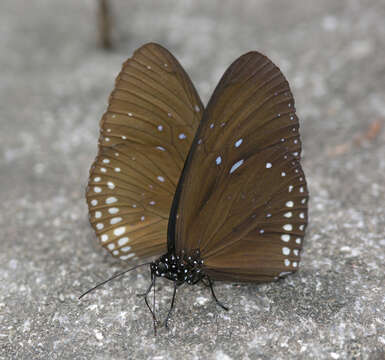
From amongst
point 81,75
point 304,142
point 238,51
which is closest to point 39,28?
point 81,75

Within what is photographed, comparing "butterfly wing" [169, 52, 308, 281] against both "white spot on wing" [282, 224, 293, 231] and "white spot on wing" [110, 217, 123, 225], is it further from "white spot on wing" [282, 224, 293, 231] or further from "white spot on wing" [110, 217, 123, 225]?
"white spot on wing" [110, 217, 123, 225]

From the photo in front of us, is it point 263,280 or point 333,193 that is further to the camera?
point 333,193

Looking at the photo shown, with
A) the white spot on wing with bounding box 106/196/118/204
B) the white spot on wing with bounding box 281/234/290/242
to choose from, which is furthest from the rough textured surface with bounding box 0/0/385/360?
the white spot on wing with bounding box 106/196/118/204

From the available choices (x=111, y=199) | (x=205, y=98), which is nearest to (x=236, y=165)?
(x=111, y=199)

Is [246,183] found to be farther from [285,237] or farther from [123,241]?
[123,241]

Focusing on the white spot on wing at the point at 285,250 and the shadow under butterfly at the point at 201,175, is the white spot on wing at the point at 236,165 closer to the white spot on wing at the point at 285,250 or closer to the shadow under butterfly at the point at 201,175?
the shadow under butterfly at the point at 201,175

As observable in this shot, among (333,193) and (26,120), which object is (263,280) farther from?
(26,120)

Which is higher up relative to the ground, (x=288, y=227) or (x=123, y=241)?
(x=288, y=227)

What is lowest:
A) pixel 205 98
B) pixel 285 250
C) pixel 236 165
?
pixel 285 250
